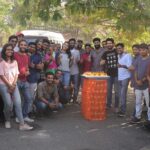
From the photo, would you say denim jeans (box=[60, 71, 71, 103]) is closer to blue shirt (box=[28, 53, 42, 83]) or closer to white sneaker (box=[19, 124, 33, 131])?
blue shirt (box=[28, 53, 42, 83])

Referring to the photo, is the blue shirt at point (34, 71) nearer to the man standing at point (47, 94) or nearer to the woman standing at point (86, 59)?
the man standing at point (47, 94)

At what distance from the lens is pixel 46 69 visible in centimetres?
1045

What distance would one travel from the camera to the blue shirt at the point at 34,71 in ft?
31.4

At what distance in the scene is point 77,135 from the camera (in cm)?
831

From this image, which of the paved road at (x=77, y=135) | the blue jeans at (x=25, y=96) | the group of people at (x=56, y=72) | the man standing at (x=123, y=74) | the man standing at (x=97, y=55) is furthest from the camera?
the man standing at (x=97, y=55)

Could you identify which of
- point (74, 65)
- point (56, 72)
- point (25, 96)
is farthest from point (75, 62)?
point (25, 96)

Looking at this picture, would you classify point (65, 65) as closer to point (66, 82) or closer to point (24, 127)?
point (66, 82)

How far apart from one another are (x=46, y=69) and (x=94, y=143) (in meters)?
3.28

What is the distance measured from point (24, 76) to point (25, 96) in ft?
1.68

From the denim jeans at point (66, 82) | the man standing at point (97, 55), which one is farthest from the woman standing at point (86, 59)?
the denim jeans at point (66, 82)

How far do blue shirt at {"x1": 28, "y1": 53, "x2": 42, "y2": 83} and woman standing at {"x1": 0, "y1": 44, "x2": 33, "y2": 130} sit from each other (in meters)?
0.96

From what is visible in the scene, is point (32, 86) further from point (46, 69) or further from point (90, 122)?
point (90, 122)

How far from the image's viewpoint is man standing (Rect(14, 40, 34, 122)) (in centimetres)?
901

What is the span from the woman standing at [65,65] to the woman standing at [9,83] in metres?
2.91
